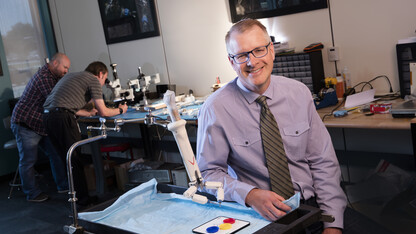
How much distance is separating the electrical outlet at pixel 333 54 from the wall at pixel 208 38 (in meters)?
0.05

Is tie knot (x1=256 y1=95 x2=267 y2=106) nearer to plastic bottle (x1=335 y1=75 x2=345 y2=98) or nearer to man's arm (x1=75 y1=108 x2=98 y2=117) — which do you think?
plastic bottle (x1=335 y1=75 x2=345 y2=98)

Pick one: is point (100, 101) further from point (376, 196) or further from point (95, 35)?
point (376, 196)

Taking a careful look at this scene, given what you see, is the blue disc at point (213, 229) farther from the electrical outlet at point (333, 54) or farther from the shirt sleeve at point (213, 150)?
the electrical outlet at point (333, 54)

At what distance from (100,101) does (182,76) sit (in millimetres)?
972

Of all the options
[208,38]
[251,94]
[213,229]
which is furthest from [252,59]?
[208,38]

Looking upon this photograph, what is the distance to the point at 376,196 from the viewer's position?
2.87 meters

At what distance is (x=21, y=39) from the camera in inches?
237

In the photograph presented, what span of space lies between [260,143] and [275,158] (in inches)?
3.4

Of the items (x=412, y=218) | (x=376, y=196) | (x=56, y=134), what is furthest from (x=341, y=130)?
(x=56, y=134)

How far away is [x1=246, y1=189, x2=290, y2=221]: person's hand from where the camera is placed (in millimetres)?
1561

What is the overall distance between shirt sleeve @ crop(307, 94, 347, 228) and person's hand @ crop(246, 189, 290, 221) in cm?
34

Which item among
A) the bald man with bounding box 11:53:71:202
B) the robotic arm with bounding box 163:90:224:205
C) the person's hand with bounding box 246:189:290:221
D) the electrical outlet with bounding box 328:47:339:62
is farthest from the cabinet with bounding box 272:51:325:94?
the bald man with bounding box 11:53:71:202

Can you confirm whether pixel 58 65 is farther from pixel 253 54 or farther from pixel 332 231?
pixel 332 231

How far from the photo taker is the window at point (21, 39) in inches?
231
